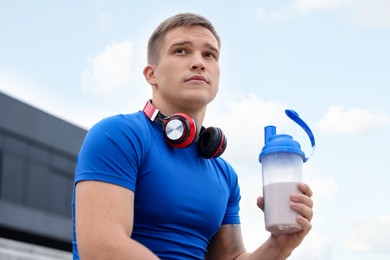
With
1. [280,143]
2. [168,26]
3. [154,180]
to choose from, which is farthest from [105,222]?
[168,26]

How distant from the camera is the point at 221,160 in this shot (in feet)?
12.7

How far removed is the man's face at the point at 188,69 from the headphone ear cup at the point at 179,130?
161 millimetres

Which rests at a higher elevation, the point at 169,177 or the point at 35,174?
the point at 35,174

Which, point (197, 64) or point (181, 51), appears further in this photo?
point (181, 51)

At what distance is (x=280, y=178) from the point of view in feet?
10.8

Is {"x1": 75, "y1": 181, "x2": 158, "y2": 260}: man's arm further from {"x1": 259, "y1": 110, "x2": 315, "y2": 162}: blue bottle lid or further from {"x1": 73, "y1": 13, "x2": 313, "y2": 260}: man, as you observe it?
{"x1": 259, "y1": 110, "x2": 315, "y2": 162}: blue bottle lid

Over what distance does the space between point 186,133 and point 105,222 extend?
2.10 feet

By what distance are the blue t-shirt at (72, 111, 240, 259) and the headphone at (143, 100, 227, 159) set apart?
5cm

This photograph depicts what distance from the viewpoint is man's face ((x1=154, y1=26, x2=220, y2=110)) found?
11.6 feet

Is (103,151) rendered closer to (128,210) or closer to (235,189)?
(128,210)

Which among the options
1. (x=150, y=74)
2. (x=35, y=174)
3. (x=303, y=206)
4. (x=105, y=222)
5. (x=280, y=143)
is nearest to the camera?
(x=105, y=222)

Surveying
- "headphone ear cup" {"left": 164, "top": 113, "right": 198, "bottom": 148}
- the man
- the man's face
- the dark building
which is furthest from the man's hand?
the dark building

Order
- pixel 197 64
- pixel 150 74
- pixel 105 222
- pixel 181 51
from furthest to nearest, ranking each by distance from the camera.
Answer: pixel 150 74
pixel 181 51
pixel 197 64
pixel 105 222

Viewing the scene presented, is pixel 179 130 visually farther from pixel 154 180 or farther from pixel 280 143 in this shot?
pixel 280 143
